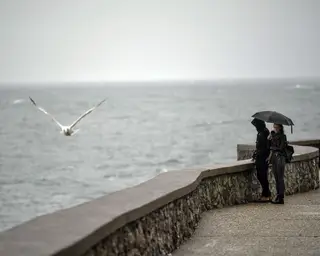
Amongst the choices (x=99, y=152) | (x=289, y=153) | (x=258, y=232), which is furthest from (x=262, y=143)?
(x=99, y=152)

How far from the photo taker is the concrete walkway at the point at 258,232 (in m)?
8.55

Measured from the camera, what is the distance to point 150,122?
111188mm

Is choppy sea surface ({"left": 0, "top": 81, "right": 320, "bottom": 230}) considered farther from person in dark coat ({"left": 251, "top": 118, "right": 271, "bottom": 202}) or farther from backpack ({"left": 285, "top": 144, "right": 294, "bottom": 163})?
backpack ({"left": 285, "top": 144, "right": 294, "bottom": 163})

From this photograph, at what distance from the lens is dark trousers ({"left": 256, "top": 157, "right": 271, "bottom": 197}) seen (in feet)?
40.3

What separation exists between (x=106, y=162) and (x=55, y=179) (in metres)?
10.1

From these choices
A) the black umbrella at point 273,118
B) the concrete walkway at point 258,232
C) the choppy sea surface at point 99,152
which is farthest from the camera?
the choppy sea surface at point 99,152

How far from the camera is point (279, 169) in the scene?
480 inches

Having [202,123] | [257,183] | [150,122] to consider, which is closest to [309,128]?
[202,123]

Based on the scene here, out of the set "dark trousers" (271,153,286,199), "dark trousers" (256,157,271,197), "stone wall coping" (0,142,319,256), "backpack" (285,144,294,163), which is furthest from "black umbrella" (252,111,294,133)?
"stone wall coping" (0,142,319,256)

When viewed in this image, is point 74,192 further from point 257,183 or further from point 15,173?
point 257,183

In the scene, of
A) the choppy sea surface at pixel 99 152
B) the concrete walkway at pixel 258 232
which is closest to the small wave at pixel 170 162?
the choppy sea surface at pixel 99 152

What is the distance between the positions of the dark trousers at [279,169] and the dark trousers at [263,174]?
177mm

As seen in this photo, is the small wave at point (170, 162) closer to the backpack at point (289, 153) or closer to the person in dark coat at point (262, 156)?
the person in dark coat at point (262, 156)

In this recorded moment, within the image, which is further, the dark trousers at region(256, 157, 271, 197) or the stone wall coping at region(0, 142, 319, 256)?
the dark trousers at region(256, 157, 271, 197)
